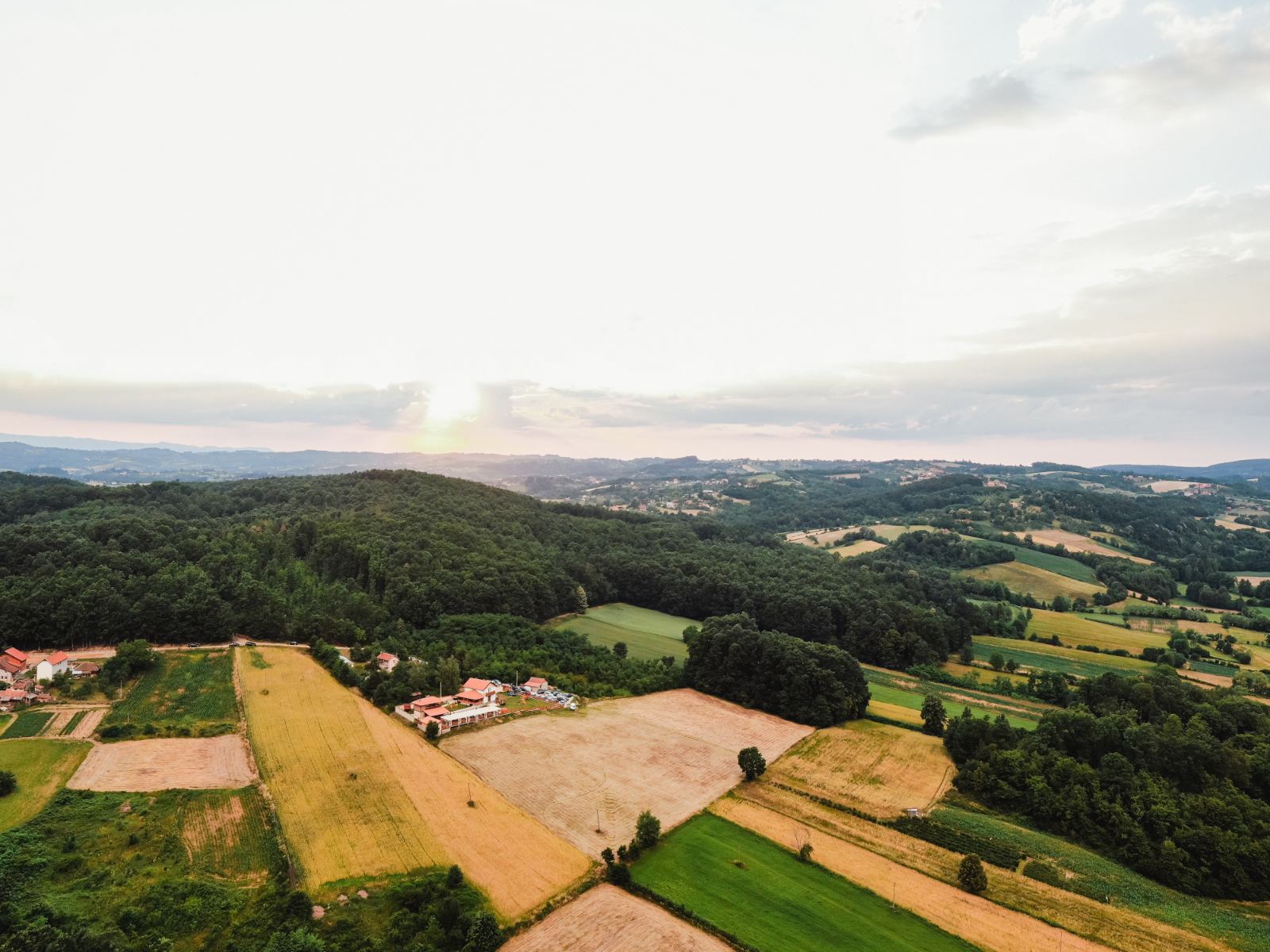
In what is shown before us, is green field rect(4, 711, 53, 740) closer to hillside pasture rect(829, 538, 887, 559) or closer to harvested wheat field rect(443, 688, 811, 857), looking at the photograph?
harvested wheat field rect(443, 688, 811, 857)

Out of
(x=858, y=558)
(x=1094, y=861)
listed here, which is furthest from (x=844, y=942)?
(x=858, y=558)

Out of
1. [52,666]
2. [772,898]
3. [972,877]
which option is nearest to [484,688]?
[772,898]

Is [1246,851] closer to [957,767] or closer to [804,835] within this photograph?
[957,767]

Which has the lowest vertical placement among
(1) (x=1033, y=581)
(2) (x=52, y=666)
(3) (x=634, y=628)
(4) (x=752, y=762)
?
(3) (x=634, y=628)

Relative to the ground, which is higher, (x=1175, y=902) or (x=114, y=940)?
(x=114, y=940)

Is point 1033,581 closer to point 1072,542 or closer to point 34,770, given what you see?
point 1072,542
